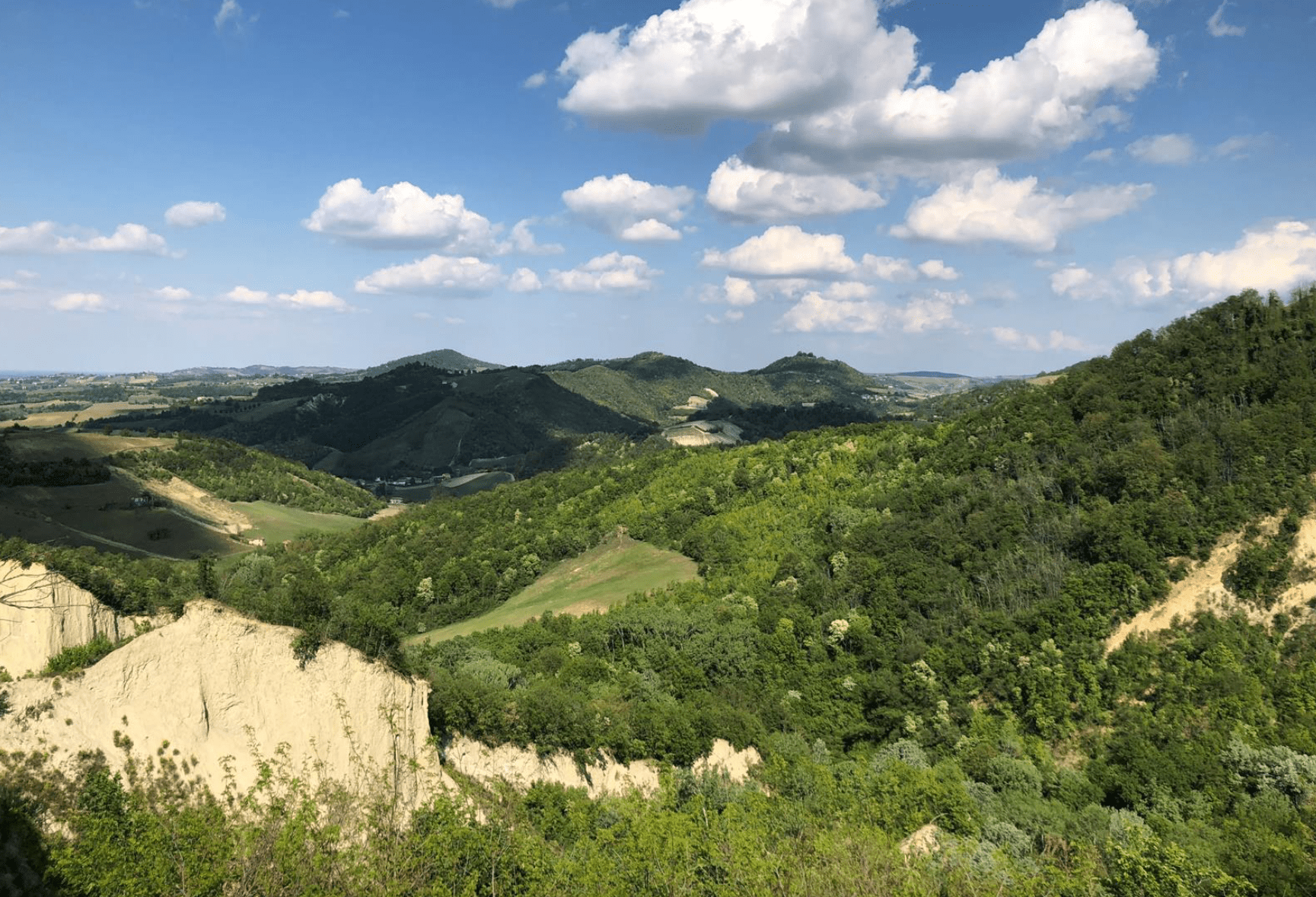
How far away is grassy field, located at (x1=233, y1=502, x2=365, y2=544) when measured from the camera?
461 ft

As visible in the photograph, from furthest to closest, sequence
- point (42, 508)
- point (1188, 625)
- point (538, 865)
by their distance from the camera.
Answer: point (42, 508), point (1188, 625), point (538, 865)

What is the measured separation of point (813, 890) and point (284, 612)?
2273cm

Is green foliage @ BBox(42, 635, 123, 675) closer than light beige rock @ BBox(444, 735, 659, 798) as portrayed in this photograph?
Yes

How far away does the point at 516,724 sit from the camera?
38031 mm

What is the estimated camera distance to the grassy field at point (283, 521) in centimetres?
14062

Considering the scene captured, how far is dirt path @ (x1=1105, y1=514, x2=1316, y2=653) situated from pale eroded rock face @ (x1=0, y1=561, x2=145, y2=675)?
64100mm

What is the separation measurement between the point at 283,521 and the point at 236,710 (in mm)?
133654

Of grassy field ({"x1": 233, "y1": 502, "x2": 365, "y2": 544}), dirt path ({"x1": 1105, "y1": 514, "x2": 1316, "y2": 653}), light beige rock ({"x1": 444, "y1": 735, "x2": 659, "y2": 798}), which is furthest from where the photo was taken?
grassy field ({"x1": 233, "y1": 502, "x2": 365, "y2": 544})

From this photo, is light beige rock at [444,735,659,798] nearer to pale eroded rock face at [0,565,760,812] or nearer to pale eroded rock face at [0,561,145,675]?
pale eroded rock face at [0,565,760,812]

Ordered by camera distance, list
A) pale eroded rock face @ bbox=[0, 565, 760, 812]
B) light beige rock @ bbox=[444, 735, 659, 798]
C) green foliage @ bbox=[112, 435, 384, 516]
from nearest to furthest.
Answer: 1. pale eroded rock face @ bbox=[0, 565, 760, 812]
2. light beige rock @ bbox=[444, 735, 659, 798]
3. green foliage @ bbox=[112, 435, 384, 516]

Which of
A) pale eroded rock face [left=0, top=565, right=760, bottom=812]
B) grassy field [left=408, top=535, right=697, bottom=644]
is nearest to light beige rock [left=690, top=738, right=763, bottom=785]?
pale eroded rock face [left=0, top=565, right=760, bottom=812]

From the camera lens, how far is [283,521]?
5856 inches

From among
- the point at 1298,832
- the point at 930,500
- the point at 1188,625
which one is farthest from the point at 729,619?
the point at 1298,832

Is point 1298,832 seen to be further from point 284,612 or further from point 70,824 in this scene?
point 70,824
